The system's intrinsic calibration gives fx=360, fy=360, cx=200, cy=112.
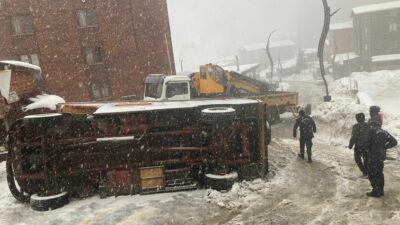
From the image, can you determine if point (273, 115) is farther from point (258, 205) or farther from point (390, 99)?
point (258, 205)

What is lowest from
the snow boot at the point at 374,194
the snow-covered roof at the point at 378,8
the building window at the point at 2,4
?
the snow boot at the point at 374,194

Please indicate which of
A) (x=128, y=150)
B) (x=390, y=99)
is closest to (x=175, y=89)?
(x=128, y=150)

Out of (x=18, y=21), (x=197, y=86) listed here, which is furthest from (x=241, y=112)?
(x=18, y=21)

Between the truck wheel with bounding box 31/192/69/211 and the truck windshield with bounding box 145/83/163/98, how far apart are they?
310 inches

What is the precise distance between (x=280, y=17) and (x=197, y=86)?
11338 centimetres

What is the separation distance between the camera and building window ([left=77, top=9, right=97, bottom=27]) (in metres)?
26.3

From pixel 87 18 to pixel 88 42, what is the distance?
1750mm

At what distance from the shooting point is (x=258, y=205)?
8.31 meters

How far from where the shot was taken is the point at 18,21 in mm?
25688

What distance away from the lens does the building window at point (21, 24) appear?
84.1ft

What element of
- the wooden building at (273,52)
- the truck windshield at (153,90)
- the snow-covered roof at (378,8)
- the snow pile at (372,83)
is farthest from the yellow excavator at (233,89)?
the wooden building at (273,52)

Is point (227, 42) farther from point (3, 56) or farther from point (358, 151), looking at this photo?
point (358, 151)

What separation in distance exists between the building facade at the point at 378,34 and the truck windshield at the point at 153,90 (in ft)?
115

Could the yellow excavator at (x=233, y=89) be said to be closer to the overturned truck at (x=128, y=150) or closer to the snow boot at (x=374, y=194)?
the overturned truck at (x=128, y=150)
